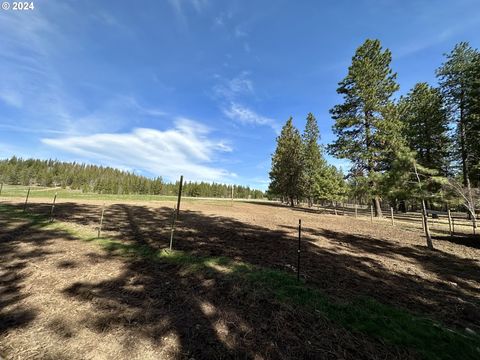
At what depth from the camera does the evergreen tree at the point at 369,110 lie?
2569 cm

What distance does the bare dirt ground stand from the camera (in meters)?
3.61

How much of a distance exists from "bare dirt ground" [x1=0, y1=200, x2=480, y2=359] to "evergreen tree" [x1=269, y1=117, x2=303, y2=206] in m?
35.8

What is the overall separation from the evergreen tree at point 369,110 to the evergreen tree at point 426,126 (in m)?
9.40

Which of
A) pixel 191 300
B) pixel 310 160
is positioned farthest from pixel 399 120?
pixel 191 300

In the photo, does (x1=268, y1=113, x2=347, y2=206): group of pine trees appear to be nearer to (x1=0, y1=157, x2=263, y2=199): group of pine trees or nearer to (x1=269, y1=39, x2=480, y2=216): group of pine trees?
(x1=269, y1=39, x2=480, y2=216): group of pine trees

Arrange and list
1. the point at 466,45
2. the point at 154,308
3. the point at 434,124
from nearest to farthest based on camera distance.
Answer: the point at 154,308, the point at 466,45, the point at 434,124

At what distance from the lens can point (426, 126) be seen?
34094mm

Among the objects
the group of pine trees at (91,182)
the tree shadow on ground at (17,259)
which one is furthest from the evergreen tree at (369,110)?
the group of pine trees at (91,182)

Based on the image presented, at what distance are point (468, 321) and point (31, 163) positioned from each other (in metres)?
187

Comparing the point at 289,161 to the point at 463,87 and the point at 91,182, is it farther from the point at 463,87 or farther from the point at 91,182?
the point at 91,182

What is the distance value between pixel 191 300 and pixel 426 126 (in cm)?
4182

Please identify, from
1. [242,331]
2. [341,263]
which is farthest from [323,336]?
[341,263]

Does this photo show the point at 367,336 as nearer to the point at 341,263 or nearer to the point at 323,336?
the point at 323,336

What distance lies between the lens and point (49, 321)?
416 cm
